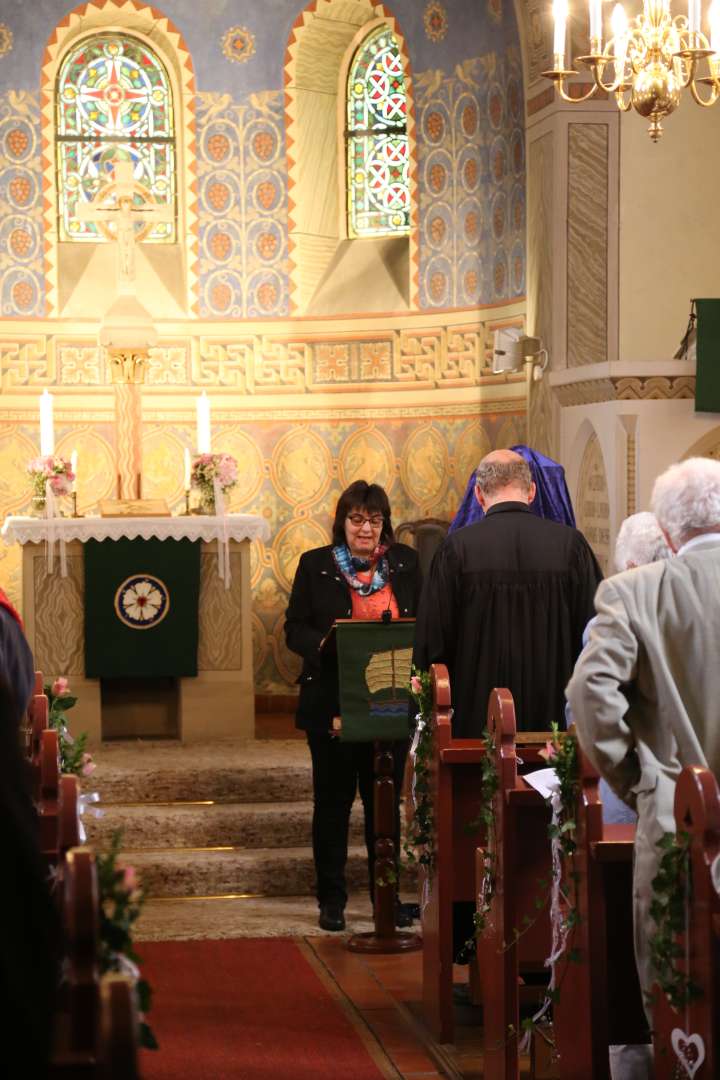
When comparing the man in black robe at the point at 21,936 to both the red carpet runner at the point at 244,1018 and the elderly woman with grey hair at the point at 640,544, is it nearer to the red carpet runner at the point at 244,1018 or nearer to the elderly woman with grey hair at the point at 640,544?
the elderly woman with grey hair at the point at 640,544

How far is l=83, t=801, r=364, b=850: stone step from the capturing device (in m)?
7.59

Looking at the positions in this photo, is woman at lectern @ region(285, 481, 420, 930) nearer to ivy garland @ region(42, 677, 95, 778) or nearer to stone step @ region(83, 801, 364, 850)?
stone step @ region(83, 801, 364, 850)

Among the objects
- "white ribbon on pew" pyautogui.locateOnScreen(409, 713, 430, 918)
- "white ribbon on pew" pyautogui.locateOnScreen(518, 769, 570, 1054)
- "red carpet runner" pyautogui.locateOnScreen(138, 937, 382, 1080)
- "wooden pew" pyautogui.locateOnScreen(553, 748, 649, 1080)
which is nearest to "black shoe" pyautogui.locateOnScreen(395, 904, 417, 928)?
"red carpet runner" pyautogui.locateOnScreen(138, 937, 382, 1080)

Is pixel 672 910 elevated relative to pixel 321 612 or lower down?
lower down

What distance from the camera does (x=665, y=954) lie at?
333cm

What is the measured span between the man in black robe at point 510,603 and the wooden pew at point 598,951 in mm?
1402

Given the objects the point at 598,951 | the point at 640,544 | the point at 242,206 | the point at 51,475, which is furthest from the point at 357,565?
the point at 242,206

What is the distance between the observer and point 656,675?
3.51 m

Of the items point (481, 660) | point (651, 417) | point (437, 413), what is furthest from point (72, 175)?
point (481, 660)

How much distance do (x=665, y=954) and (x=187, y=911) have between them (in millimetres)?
4053

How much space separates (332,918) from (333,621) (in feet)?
3.94

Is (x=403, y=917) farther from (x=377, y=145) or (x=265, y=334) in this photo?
(x=377, y=145)

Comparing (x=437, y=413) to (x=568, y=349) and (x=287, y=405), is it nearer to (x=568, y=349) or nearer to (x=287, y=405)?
(x=287, y=405)

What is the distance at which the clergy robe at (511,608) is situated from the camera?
209 inches
